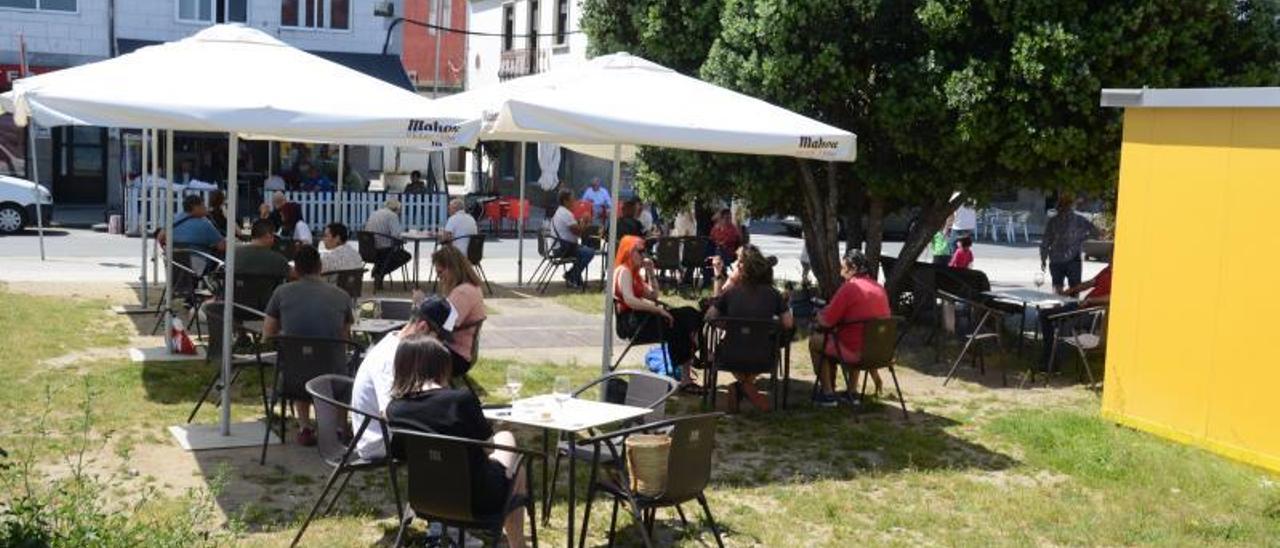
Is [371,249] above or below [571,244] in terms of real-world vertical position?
below

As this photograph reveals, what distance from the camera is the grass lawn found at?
7.18m

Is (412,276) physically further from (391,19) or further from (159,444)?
(391,19)

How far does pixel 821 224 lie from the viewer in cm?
1506

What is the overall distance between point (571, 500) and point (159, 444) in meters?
3.28

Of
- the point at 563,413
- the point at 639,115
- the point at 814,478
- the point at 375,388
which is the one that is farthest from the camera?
the point at 639,115

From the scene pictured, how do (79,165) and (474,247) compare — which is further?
(79,165)

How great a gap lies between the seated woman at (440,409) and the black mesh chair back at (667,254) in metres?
11.5

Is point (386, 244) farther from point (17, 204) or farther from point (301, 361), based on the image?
point (17, 204)

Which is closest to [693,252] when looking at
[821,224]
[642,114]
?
[821,224]

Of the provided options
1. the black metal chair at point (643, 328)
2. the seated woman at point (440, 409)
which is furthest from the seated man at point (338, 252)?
the seated woman at point (440, 409)

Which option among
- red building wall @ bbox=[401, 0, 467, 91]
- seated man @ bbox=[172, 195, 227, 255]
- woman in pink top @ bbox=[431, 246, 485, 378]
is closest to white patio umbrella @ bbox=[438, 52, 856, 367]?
woman in pink top @ bbox=[431, 246, 485, 378]

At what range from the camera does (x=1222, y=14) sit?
12.4 m

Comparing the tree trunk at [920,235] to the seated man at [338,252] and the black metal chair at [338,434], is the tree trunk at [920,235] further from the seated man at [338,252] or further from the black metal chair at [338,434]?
the black metal chair at [338,434]

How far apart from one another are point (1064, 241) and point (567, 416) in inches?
427
